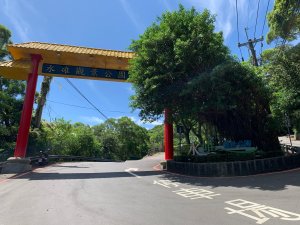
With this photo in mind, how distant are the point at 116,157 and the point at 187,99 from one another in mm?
43409

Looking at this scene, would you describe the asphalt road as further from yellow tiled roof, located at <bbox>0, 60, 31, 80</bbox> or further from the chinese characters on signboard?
the chinese characters on signboard

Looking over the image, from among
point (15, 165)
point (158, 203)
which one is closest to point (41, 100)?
point (15, 165)

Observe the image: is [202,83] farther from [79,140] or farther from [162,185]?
[79,140]

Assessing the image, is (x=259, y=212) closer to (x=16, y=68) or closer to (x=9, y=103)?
(x=16, y=68)

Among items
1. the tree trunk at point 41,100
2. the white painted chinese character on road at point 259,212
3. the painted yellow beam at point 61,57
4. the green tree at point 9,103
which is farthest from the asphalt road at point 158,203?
the tree trunk at point 41,100

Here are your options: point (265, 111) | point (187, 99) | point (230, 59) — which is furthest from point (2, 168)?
point (265, 111)

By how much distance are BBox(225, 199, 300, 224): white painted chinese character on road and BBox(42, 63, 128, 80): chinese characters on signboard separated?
14.6 metres

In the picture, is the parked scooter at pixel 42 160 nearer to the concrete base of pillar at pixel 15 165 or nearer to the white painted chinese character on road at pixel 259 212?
the concrete base of pillar at pixel 15 165

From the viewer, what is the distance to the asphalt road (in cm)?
664

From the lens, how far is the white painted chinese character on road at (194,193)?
30.5ft

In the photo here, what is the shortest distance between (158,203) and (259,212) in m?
2.76

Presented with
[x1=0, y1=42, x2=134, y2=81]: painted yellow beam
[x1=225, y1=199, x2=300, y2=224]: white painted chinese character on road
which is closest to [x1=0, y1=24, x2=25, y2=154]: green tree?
[x1=0, y1=42, x2=134, y2=81]: painted yellow beam

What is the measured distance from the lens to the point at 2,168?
55.3ft

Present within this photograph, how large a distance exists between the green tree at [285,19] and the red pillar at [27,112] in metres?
14.7
